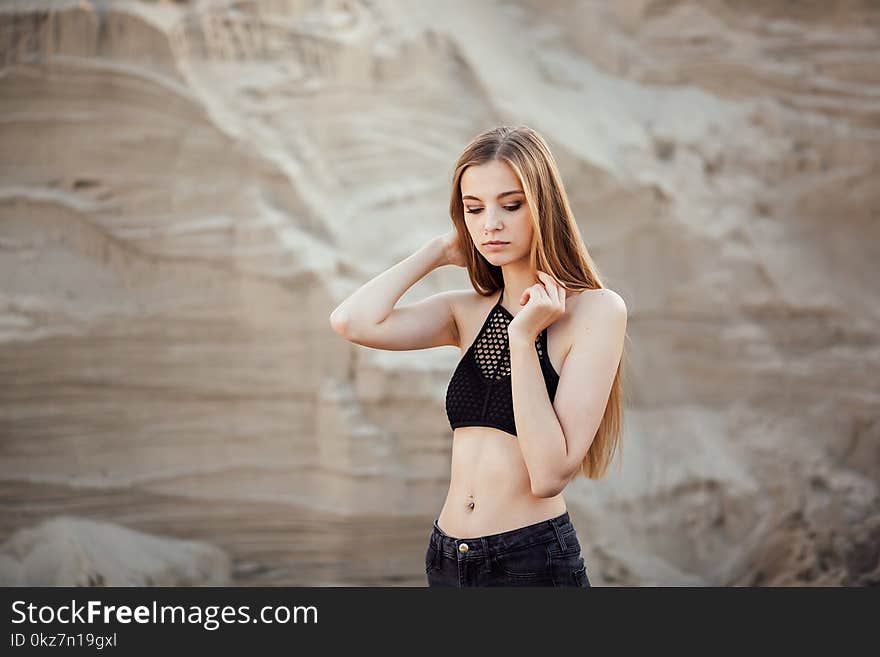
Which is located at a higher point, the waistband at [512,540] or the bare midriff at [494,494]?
the bare midriff at [494,494]

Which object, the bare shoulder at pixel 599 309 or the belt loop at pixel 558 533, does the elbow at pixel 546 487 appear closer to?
the belt loop at pixel 558 533

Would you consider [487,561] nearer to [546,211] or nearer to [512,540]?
[512,540]

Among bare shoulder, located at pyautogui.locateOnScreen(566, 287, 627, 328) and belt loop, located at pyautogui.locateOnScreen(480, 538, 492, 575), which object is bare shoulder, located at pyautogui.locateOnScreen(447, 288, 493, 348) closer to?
bare shoulder, located at pyautogui.locateOnScreen(566, 287, 627, 328)

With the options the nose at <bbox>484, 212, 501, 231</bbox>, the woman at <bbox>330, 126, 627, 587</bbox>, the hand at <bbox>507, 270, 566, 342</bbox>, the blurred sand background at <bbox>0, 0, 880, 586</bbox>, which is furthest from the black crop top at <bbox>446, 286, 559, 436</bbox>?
the blurred sand background at <bbox>0, 0, 880, 586</bbox>

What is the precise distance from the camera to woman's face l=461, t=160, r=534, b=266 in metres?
1.97

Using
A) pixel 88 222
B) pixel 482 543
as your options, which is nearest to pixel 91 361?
pixel 88 222

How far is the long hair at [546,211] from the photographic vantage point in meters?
1.96

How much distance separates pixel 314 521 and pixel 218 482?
1.80 feet

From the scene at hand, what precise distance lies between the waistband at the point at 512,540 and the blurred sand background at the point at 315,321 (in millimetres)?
3214

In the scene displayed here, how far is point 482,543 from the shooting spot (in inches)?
76.2

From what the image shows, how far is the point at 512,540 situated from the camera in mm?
1932

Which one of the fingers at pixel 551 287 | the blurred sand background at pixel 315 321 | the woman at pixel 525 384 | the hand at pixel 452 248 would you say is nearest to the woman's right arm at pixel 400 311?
the hand at pixel 452 248

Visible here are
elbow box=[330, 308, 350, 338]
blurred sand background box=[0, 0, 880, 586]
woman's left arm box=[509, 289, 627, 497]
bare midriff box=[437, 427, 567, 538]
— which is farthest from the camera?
blurred sand background box=[0, 0, 880, 586]

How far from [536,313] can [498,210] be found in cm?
24
